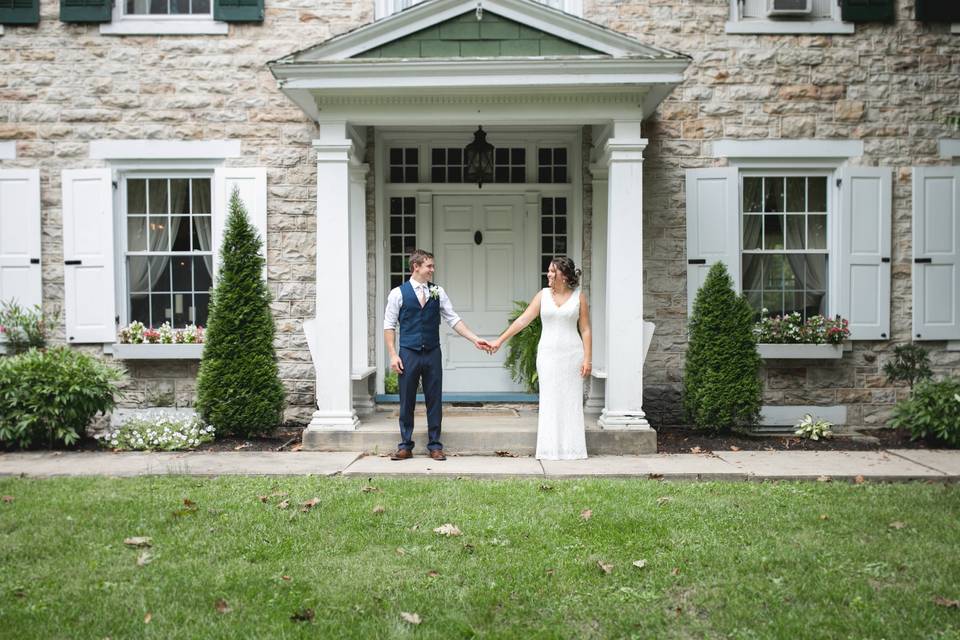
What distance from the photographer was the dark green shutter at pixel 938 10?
8523mm

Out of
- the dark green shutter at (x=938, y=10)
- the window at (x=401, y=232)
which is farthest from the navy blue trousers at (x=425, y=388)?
the dark green shutter at (x=938, y=10)

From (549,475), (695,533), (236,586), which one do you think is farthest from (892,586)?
(236,586)

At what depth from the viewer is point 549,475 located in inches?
243

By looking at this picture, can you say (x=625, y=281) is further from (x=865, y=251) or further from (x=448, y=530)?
(x=448, y=530)

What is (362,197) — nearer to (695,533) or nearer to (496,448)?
(496,448)

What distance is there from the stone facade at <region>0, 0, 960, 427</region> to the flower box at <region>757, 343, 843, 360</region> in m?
0.25

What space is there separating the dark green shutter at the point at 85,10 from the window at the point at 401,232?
149 inches

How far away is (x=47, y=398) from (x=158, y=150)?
3.01 metres

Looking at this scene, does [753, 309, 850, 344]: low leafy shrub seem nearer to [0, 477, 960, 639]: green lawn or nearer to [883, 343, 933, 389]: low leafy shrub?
[883, 343, 933, 389]: low leafy shrub

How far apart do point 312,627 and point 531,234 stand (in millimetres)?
6461

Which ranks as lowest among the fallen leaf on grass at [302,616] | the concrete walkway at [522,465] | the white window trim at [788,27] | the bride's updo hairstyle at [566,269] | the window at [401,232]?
the fallen leaf on grass at [302,616]

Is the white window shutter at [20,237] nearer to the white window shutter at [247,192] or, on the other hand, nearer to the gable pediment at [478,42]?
the white window shutter at [247,192]

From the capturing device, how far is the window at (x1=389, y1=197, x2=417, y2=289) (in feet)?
30.4

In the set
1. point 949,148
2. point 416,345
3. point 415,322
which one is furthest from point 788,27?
point 416,345
